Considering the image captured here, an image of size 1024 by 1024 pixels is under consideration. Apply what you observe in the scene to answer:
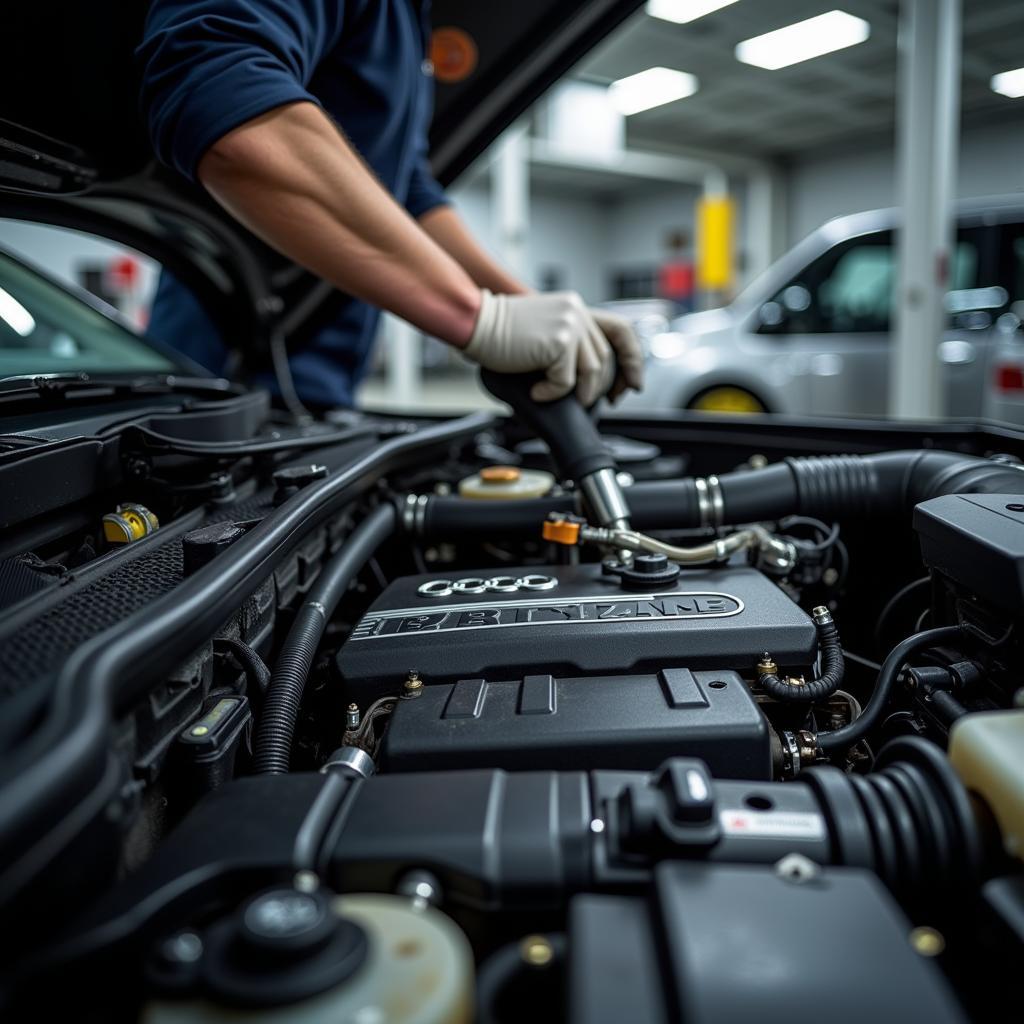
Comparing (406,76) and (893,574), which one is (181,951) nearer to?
(893,574)

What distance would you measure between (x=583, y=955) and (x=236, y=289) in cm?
143

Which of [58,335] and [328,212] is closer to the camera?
[328,212]

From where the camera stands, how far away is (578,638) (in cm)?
72

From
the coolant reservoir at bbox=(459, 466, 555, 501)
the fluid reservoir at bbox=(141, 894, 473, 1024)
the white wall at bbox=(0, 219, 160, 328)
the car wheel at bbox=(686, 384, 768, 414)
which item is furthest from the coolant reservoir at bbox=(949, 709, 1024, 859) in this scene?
the white wall at bbox=(0, 219, 160, 328)

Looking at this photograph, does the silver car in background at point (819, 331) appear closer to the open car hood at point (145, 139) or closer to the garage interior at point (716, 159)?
the garage interior at point (716, 159)

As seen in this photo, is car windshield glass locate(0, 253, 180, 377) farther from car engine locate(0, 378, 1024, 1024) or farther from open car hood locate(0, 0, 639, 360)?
car engine locate(0, 378, 1024, 1024)

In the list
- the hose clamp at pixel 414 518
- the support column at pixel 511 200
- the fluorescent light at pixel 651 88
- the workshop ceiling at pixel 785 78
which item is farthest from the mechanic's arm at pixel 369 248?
the fluorescent light at pixel 651 88

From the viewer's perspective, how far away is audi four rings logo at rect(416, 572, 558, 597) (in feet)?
2.79

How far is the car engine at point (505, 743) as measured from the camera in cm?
38

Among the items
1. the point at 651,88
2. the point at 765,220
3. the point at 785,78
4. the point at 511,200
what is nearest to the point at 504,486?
the point at 511,200

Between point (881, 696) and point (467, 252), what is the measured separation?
3.86ft

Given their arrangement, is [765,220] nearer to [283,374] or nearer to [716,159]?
[716,159]

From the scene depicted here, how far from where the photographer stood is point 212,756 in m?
0.57

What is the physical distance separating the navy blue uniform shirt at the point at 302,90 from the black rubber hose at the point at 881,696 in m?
0.84
